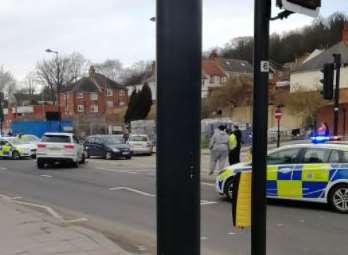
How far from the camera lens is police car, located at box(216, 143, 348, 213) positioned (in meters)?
10.8

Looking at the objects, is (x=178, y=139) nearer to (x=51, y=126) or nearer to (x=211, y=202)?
(x=211, y=202)

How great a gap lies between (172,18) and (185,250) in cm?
103

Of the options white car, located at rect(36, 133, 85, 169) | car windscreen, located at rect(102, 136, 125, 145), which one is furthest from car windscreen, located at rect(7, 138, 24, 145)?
white car, located at rect(36, 133, 85, 169)

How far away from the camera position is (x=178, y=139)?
7.94 ft

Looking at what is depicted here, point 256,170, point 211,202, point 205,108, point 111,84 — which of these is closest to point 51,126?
point 205,108

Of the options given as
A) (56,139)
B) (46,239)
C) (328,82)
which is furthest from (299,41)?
(46,239)

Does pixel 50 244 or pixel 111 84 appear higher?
pixel 111 84

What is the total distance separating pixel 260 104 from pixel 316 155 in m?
8.27

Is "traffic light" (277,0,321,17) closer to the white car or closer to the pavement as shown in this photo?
the pavement

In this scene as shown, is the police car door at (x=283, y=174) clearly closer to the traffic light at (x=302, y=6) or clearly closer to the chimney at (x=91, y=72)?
the traffic light at (x=302, y=6)

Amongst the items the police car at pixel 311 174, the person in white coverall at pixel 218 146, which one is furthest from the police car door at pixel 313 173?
the person in white coverall at pixel 218 146

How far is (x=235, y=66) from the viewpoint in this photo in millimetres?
106000

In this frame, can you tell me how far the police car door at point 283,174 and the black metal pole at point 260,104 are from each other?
8.09m

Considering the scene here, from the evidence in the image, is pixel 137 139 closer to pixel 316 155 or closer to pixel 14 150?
pixel 14 150
